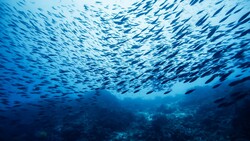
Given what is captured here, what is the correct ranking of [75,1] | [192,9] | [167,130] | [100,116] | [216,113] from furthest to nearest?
[192,9] → [75,1] → [100,116] → [216,113] → [167,130]

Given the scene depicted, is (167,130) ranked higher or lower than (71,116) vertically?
lower

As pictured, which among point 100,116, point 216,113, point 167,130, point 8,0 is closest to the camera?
point 167,130

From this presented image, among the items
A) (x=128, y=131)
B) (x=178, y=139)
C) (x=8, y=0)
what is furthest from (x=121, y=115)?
(x=8, y=0)

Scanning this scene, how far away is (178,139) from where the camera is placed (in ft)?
→ 35.4

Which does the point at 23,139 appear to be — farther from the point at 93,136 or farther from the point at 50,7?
the point at 50,7

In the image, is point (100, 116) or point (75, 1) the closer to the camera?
point (100, 116)

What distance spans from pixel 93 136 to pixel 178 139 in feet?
22.4

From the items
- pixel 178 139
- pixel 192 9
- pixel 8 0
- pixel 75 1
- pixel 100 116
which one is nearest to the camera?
pixel 178 139

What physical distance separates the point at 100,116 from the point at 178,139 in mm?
8821

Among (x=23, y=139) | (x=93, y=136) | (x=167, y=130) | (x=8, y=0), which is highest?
(x=8, y=0)

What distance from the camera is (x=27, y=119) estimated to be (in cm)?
2294

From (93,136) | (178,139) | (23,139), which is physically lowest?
(178,139)

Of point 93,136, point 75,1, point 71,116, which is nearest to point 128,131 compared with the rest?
point 93,136

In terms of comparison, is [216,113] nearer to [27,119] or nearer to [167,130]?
[167,130]
